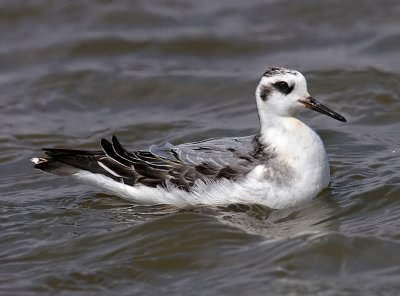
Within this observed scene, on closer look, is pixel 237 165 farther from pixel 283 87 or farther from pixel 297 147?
pixel 283 87

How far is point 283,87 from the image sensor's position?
9398mm

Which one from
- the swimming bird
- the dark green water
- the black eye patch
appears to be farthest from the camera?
the black eye patch

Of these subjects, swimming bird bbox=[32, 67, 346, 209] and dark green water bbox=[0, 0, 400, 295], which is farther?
swimming bird bbox=[32, 67, 346, 209]

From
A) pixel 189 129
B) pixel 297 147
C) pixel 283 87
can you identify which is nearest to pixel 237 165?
pixel 297 147

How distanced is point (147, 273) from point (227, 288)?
83 cm

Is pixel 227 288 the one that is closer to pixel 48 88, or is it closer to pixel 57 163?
pixel 57 163

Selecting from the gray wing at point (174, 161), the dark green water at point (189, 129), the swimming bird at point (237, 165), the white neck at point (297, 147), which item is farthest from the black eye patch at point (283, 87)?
the dark green water at point (189, 129)

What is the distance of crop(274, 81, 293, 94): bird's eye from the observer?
9.38 meters

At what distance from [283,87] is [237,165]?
0.91 metres

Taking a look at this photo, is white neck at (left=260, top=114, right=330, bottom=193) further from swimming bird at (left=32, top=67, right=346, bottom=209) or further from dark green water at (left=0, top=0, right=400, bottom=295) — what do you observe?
dark green water at (left=0, top=0, right=400, bottom=295)

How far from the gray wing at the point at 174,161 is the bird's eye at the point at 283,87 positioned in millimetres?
610

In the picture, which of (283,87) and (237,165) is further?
(283,87)

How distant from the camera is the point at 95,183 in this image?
9766 millimetres

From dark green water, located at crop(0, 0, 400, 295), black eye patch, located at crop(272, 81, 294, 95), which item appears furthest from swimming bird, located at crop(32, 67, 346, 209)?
dark green water, located at crop(0, 0, 400, 295)
